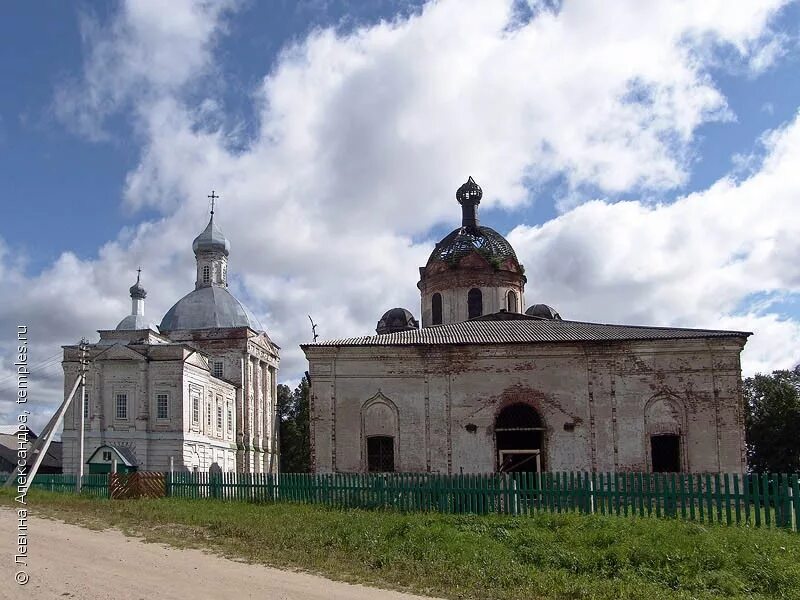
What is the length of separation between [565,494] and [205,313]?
114ft

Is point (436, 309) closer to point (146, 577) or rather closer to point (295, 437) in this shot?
point (146, 577)

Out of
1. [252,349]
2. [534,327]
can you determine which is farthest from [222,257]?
[534,327]

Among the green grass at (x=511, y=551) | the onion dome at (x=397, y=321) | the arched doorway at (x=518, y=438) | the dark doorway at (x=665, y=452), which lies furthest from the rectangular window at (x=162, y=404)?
the dark doorway at (x=665, y=452)

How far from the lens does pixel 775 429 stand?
39.9m

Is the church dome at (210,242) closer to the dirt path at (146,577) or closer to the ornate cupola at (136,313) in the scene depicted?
the ornate cupola at (136,313)

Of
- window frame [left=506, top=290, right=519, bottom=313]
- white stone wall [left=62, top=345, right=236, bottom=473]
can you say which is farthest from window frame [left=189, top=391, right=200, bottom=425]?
window frame [left=506, top=290, right=519, bottom=313]

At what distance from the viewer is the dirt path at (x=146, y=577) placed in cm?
916

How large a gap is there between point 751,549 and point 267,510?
9716 mm

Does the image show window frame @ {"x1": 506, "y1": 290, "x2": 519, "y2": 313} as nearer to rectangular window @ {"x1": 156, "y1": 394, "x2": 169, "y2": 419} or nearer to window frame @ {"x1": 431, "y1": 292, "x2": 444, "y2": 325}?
window frame @ {"x1": 431, "y1": 292, "x2": 444, "y2": 325}

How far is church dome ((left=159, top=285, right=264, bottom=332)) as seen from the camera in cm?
4622

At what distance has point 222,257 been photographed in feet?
163

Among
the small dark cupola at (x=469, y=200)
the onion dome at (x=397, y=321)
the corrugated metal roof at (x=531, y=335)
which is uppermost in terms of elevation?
the small dark cupola at (x=469, y=200)

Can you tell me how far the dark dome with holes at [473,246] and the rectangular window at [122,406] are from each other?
16516mm

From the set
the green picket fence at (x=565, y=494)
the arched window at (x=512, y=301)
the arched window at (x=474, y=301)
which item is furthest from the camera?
the arched window at (x=512, y=301)
